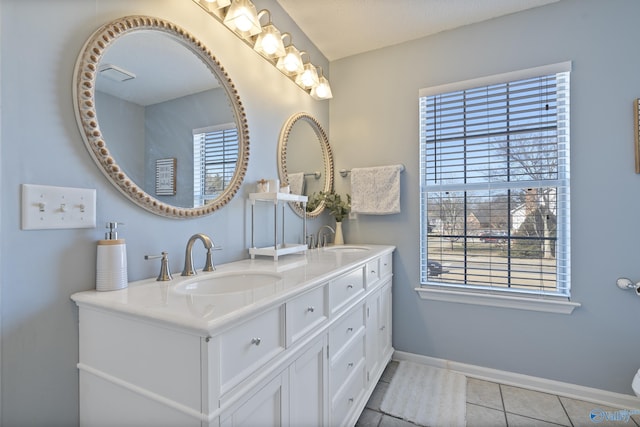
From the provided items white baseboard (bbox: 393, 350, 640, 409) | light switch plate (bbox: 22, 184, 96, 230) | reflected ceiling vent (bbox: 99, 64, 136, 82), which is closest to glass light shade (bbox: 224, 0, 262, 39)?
reflected ceiling vent (bbox: 99, 64, 136, 82)

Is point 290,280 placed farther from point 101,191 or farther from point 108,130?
point 108,130

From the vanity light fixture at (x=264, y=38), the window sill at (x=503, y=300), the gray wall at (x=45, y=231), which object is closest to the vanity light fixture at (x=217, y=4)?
the vanity light fixture at (x=264, y=38)

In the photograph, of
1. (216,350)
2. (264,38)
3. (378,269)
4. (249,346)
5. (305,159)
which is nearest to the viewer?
(216,350)

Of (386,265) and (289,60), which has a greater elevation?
(289,60)

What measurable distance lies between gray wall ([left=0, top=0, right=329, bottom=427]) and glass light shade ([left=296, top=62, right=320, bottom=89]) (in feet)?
Result: 3.43

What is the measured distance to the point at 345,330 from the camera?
136 cm

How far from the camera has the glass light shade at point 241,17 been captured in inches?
52.3

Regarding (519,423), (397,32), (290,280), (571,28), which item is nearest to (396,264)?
(519,423)

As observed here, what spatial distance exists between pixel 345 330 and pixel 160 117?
1172 mm

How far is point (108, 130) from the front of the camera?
0.95 m

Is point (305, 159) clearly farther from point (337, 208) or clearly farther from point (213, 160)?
point (213, 160)

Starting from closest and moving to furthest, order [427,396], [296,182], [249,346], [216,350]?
[216,350], [249,346], [427,396], [296,182]

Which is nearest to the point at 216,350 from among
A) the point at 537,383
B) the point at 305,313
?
the point at 305,313

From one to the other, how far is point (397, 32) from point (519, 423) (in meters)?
2.45
